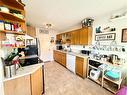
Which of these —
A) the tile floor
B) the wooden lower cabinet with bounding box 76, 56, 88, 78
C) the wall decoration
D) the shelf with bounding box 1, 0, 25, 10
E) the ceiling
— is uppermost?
the ceiling

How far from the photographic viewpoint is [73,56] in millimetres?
3477

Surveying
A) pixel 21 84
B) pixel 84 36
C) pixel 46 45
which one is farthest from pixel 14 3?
pixel 46 45

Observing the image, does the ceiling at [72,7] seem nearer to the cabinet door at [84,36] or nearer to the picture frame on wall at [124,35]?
the picture frame on wall at [124,35]

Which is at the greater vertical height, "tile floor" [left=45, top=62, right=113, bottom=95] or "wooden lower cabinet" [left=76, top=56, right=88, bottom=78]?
"wooden lower cabinet" [left=76, top=56, right=88, bottom=78]

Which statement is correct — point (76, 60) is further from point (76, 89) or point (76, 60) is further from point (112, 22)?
point (112, 22)

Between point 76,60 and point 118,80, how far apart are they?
156cm

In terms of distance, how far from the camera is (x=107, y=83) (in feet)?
8.32

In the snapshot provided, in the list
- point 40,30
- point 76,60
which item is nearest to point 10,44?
point 76,60

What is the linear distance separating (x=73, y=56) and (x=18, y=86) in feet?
8.16

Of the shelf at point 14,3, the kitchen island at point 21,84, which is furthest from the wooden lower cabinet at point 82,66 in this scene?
the shelf at point 14,3

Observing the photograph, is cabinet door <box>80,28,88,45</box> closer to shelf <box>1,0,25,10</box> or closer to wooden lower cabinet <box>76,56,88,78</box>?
wooden lower cabinet <box>76,56,88,78</box>

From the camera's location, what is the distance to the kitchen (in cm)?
141

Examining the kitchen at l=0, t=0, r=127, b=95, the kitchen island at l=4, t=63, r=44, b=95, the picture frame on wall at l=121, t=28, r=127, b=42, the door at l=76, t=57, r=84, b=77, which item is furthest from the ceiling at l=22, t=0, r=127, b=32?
the door at l=76, t=57, r=84, b=77

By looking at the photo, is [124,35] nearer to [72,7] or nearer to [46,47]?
[72,7]
